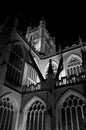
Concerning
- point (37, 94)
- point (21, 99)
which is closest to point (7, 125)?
point (21, 99)

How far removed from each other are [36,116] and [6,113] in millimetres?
2305

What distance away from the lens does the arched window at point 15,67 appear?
10.5 m

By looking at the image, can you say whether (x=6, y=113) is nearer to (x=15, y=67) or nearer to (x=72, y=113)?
(x=15, y=67)

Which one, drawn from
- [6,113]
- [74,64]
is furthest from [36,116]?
[74,64]

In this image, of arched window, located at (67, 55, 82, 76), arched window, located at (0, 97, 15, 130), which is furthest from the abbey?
arched window, located at (67, 55, 82, 76)

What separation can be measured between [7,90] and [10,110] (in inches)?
62.7

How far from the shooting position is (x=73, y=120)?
26.6 ft

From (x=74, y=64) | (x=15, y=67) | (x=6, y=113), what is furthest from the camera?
(x=74, y=64)

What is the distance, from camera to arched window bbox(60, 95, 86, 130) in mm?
7939

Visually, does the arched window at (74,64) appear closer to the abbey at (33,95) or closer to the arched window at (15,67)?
the abbey at (33,95)

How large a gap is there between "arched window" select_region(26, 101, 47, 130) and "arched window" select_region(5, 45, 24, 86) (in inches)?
101

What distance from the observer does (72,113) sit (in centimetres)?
835

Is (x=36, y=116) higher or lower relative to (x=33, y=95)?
lower

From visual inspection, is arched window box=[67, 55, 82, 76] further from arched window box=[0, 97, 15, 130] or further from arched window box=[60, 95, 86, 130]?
arched window box=[0, 97, 15, 130]
